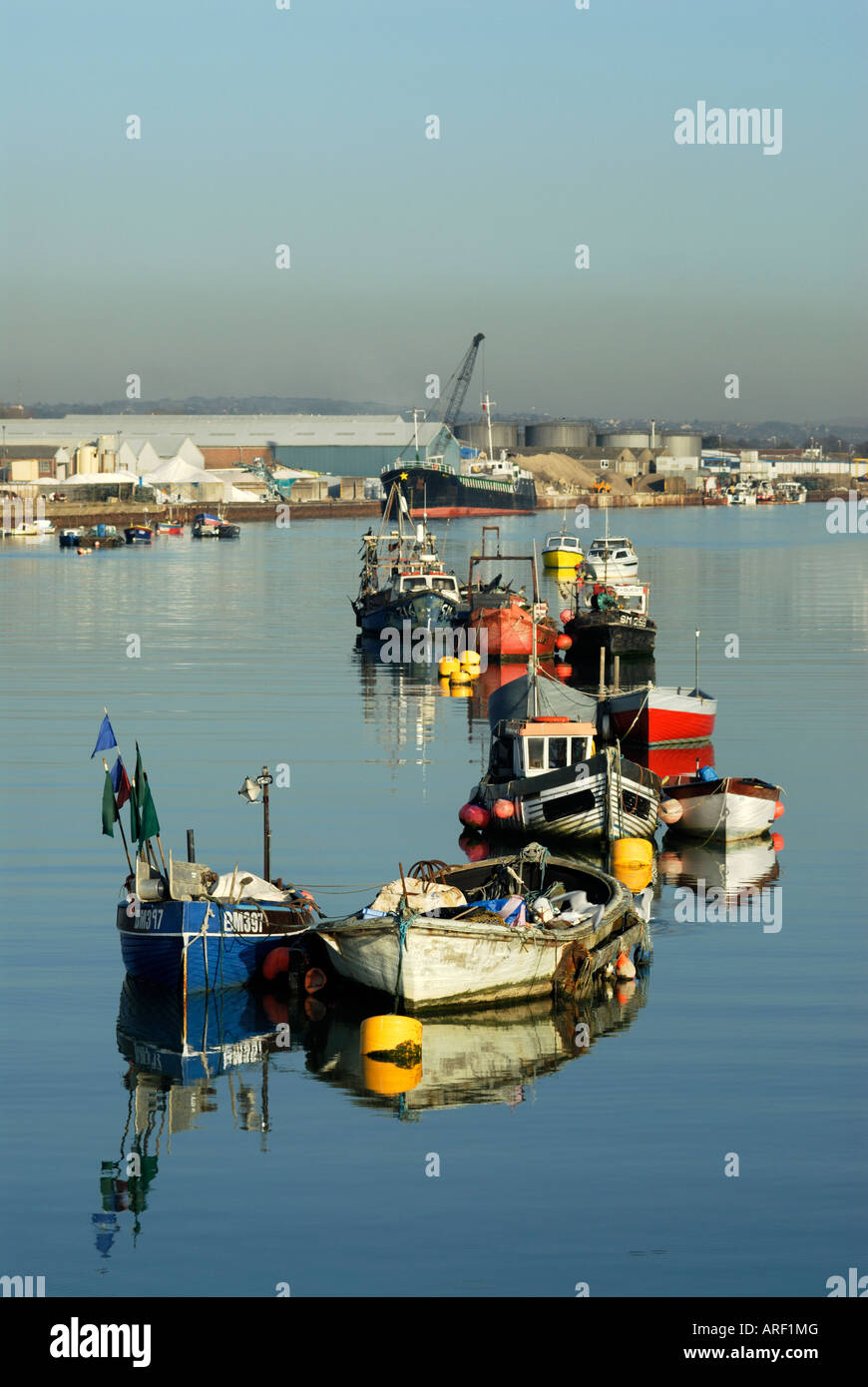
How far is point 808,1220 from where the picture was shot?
20453 millimetres

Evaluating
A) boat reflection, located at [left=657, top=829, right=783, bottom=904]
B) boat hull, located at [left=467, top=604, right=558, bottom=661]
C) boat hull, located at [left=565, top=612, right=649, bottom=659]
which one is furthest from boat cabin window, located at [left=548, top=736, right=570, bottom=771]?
boat hull, located at [left=565, top=612, right=649, bottom=659]

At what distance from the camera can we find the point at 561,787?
137 ft

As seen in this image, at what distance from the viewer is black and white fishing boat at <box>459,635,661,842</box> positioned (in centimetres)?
4100

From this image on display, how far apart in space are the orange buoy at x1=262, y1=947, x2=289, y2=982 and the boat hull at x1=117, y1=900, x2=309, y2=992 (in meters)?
0.12

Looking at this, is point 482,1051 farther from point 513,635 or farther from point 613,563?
point 613,563

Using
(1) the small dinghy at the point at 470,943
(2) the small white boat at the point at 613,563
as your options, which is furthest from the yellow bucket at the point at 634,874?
(2) the small white boat at the point at 613,563

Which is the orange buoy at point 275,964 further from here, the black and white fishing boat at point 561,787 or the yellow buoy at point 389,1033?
the black and white fishing boat at point 561,787

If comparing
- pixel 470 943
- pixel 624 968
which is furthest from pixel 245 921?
pixel 624 968

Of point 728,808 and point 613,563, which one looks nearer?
point 728,808

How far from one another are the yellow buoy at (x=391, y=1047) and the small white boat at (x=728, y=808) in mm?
17207

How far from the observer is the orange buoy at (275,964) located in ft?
98.3

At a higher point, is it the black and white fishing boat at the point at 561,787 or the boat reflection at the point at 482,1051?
the black and white fishing boat at the point at 561,787

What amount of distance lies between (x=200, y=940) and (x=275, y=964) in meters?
1.43

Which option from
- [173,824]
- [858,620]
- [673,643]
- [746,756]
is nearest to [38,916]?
[173,824]
